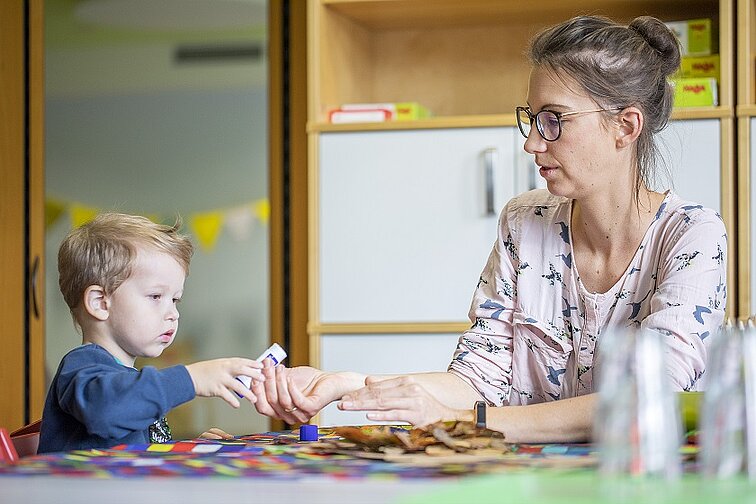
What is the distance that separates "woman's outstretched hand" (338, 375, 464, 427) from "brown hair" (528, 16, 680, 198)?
680mm

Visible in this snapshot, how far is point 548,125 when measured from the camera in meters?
1.96

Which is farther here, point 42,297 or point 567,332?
point 42,297

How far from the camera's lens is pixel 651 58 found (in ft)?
6.48

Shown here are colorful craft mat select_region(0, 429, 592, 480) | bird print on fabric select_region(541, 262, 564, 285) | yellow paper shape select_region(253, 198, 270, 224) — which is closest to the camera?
colorful craft mat select_region(0, 429, 592, 480)

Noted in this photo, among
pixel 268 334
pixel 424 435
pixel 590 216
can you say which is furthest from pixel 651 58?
pixel 268 334

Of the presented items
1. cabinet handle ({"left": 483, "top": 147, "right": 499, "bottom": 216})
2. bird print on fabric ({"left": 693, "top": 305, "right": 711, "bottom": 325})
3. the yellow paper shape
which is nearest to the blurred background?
the yellow paper shape

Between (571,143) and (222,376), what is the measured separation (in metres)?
0.78

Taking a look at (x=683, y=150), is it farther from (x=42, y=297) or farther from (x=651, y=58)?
(x=42, y=297)

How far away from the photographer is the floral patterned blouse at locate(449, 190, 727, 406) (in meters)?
1.83

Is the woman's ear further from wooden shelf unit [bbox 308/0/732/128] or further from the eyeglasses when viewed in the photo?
wooden shelf unit [bbox 308/0/732/128]

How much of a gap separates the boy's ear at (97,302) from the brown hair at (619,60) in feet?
2.82

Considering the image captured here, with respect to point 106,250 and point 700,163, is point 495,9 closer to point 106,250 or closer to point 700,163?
point 700,163

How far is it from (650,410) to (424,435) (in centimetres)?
42

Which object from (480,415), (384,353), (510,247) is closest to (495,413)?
(480,415)
